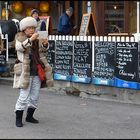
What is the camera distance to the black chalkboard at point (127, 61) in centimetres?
991

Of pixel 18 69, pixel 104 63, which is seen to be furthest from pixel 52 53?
pixel 18 69

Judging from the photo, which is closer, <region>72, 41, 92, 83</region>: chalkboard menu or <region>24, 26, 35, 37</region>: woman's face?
<region>24, 26, 35, 37</region>: woman's face

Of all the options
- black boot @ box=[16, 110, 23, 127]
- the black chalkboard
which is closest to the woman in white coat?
black boot @ box=[16, 110, 23, 127]

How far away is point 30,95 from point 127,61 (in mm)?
2921

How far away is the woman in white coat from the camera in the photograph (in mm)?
7621

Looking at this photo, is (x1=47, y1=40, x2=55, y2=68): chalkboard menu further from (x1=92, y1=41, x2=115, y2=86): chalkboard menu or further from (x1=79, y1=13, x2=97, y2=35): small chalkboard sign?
(x1=79, y1=13, x2=97, y2=35): small chalkboard sign

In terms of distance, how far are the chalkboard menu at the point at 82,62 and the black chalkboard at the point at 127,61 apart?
2.48 ft

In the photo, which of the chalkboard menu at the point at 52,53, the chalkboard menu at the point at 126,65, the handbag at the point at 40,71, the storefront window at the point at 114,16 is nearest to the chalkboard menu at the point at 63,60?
the chalkboard menu at the point at 52,53

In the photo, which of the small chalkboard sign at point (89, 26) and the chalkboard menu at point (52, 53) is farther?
the small chalkboard sign at point (89, 26)

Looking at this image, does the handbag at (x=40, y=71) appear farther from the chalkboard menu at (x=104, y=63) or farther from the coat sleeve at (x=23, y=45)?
the chalkboard menu at (x=104, y=63)

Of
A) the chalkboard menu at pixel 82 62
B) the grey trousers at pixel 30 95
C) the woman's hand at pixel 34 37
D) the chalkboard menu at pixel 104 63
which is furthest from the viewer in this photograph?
the chalkboard menu at pixel 82 62

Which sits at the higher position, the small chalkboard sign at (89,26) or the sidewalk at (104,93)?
the small chalkboard sign at (89,26)

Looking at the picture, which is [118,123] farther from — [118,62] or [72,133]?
[118,62]

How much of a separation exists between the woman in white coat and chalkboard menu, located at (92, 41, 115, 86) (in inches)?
107
